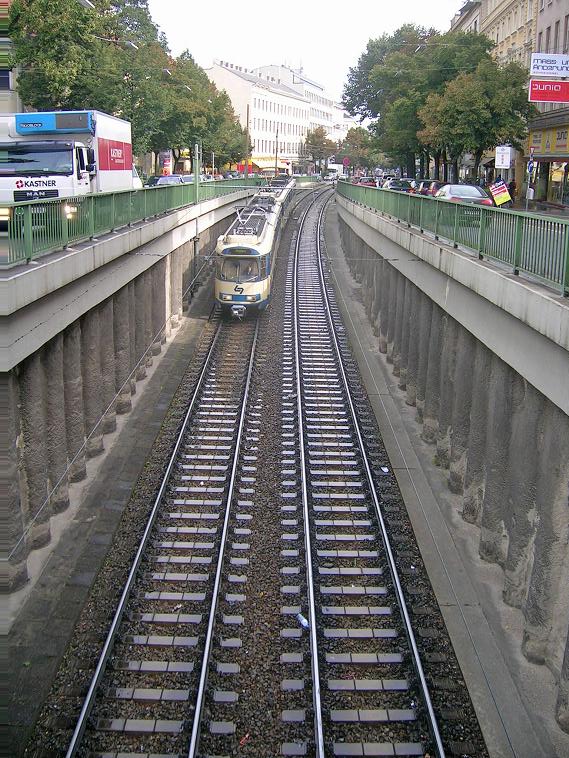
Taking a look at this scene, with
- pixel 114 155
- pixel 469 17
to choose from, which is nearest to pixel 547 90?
pixel 114 155

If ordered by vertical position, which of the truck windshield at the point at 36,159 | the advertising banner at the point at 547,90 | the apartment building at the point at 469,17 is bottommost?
the truck windshield at the point at 36,159

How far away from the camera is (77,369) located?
1528 centimetres

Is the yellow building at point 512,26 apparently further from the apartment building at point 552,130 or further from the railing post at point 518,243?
the railing post at point 518,243

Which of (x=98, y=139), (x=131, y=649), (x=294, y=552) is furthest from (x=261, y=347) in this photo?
(x=131, y=649)

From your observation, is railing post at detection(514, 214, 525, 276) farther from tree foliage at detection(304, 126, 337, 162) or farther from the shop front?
tree foliage at detection(304, 126, 337, 162)

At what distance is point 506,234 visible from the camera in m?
13.0

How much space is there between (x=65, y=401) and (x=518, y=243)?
809 centimetres

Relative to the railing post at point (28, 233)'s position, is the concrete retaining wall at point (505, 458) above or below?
below

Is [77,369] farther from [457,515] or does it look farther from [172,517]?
[457,515]

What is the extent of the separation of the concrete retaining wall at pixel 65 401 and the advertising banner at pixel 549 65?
13.2 metres

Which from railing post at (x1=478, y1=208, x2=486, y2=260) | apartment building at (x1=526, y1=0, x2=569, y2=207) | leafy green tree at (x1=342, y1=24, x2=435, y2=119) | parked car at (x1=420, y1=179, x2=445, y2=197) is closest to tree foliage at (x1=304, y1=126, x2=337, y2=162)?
leafy green tree at (x1=342, y1=24, x2=435, y2=119)

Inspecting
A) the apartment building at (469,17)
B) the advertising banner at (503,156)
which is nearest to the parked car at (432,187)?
the advertising banner at (503,156)

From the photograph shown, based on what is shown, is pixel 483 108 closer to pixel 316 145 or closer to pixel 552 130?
pixel 552 130

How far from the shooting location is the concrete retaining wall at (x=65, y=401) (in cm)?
1168
